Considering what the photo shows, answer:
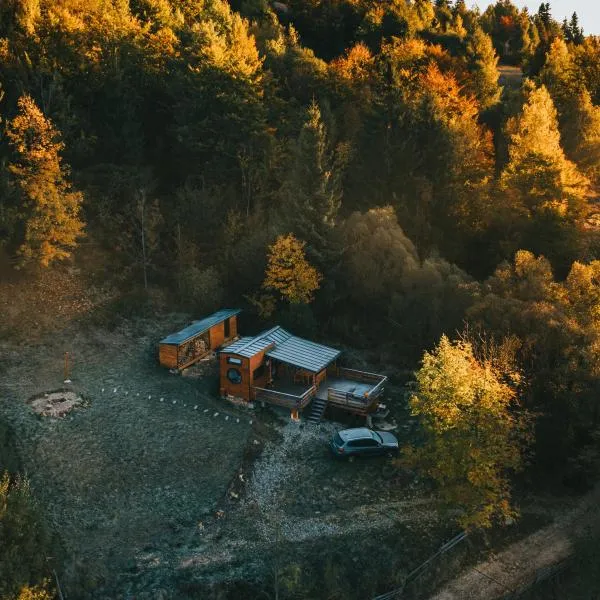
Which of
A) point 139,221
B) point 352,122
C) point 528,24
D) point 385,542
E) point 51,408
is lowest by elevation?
point 385,542

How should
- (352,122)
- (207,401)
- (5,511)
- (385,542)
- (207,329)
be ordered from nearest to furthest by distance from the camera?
1. (5,511)
2. (385,542)
3. (207,401)
4. (207,329)
5. (352,122)

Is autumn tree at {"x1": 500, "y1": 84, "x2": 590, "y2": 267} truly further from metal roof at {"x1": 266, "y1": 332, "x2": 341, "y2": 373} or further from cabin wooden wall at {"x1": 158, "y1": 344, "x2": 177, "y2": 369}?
cabin wooden wall at {"x1": 158, "y1": 344, "x2": 177, "y2": 369}

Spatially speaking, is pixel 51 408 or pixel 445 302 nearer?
pixel 51 408

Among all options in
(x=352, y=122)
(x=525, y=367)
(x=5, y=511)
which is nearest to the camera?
(x=5, y=511)

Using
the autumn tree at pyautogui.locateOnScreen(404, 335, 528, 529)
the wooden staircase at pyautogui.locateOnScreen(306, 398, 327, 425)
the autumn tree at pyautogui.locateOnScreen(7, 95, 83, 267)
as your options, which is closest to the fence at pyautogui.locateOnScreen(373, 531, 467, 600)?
the autumn tree at pyautogui.locateOnScreen(404, 335, 528, 529)

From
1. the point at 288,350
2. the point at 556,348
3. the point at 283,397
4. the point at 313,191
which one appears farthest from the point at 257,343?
the point at 556,348

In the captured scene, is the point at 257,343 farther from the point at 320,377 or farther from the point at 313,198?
the point at 313,198

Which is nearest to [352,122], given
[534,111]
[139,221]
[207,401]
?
[534,111]

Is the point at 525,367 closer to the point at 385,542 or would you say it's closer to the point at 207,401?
the point at 385,542
